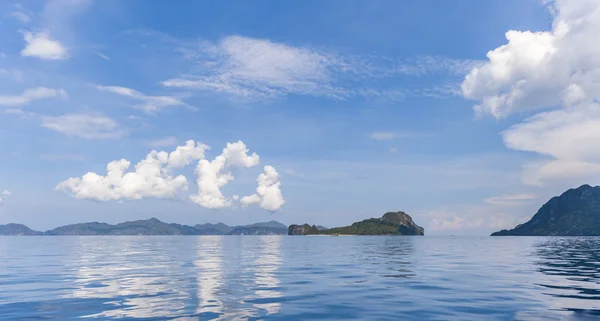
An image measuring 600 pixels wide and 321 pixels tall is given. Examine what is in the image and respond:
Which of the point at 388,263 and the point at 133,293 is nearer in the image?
the point at 133,293

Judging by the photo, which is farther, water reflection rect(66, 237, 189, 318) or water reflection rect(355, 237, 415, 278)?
water reflection rect(355, 237, 415, 278)

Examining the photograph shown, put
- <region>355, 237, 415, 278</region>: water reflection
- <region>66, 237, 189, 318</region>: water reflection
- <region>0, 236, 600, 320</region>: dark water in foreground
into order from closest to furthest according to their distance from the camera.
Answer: <region>0, 236, 600, 320</region>: dark water in foreground → <region>66, 237, 189, 318</region>: water reflection → <region>355, 237, 415, 278</region>: water reflection

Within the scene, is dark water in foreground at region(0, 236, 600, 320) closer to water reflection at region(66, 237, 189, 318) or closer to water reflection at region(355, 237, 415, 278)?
water reflection at region(66, 237, 189, 318)

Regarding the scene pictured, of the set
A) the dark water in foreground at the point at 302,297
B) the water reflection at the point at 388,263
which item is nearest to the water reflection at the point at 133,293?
the dark water in foreground at the point at 302,297

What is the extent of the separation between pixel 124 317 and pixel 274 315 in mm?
8091

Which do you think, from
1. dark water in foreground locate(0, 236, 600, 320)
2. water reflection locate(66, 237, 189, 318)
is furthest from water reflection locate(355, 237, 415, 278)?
water reflection locate(66, 237, 189, 318)

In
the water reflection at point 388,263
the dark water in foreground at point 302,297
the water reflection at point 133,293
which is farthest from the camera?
the water reflection at point 388,263

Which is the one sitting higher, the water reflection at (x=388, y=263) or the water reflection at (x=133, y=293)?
the water reflection at (x=133, y=293)

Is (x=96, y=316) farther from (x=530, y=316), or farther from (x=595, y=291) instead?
(x=595, y=291)

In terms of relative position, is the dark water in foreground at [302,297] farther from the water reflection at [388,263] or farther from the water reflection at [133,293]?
the water reflection at [388,263]

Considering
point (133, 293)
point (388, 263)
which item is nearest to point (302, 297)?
point (133, 293)

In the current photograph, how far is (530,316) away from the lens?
22969 millimetres

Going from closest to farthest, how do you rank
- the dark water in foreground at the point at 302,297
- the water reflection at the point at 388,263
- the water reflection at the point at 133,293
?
the dark water in foreground at the point at 302,297
the water reflection at the point at 133,293
the water reflection at the point at 388,263

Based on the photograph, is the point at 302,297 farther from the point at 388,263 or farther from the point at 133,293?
the point at 388,263
